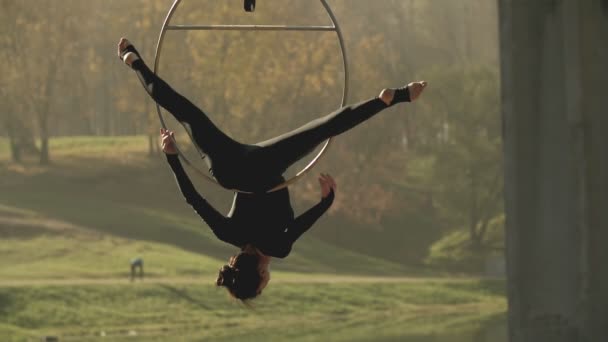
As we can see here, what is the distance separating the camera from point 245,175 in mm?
6250

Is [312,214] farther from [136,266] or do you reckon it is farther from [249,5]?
[136,266]

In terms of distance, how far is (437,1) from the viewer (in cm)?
5775

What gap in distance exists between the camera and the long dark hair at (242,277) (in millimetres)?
6258

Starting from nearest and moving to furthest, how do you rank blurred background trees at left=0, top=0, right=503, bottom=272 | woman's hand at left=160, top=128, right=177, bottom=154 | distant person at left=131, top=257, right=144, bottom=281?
woman's hand at left=160, top=128, right=177, bottom=154, distant person at left=131, top=257, right=144, bottom=281, blurred background trees at left=0, top=0, right=503, bottom=272

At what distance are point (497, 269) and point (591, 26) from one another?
3153 cm

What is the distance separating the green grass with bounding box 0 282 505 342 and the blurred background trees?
9.36 metres

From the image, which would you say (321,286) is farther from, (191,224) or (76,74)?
(76,74)

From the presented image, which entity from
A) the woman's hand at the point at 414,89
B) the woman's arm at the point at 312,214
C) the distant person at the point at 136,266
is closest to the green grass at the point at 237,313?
the distant person at the point at 136,266

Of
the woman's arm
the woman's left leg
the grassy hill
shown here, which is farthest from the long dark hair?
the grassy hill

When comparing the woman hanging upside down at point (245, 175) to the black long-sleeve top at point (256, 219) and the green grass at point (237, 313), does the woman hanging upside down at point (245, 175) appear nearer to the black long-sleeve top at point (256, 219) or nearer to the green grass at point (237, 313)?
the black long-sleeve top at point (256, 219)

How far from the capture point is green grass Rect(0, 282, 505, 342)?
2739 centimetres

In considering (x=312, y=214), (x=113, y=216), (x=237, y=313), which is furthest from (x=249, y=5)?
(x=113, y=216)

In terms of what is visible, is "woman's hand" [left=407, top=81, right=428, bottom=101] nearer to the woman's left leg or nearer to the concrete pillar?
the woman's left leg

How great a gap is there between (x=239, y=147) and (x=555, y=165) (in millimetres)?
5069
